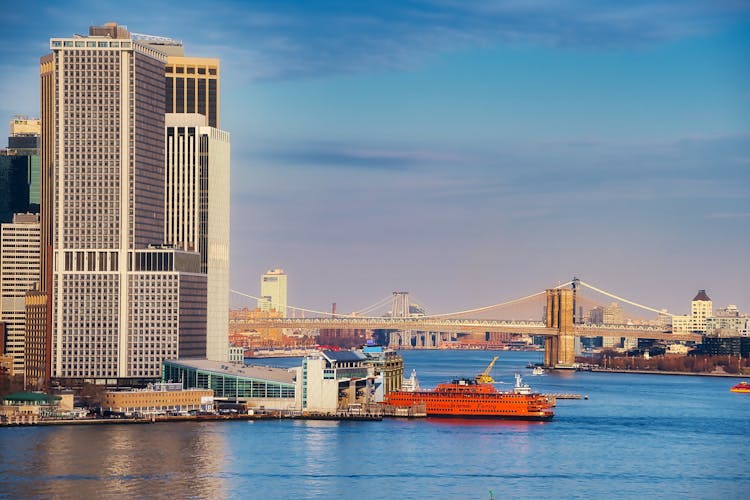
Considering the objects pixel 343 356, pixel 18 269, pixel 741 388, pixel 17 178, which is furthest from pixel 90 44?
pixel 741 388

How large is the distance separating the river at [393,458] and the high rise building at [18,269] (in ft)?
106

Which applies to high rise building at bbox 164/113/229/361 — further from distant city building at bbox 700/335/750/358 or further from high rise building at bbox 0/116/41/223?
distant city building at bbox 700/335/750/358

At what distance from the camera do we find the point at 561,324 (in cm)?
18700

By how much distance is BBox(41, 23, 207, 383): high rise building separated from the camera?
366 ft

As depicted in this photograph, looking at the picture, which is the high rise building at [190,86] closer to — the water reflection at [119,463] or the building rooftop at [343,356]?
the building rooftop at [343,356]

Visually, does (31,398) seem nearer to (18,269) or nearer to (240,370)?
(240,370)

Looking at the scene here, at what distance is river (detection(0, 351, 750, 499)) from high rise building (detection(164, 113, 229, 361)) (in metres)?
24.9

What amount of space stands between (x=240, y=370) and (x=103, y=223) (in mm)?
14206

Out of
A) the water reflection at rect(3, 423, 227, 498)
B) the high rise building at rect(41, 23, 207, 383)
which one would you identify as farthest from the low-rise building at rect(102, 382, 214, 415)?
the water reflection at rect(3, 423, 227, 498)

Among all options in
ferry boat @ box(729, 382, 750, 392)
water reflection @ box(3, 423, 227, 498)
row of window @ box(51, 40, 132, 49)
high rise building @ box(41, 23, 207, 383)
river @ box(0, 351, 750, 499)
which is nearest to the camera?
water reflection @ box(3, 423, 227, 498)

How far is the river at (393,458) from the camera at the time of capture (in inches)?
2662

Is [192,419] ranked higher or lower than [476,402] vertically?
lower

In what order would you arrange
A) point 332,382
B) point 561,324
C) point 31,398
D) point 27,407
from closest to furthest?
point 27,407, point 31,398, point 332,382, point 561,324

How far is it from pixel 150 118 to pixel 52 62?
302 inches
